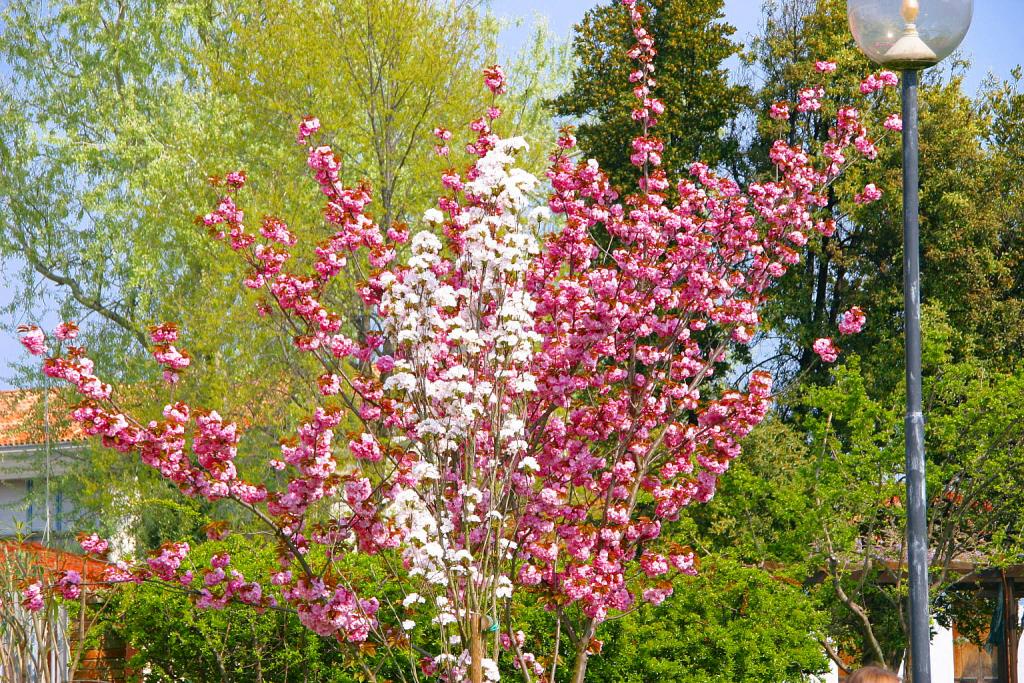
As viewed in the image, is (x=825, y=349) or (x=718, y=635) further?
(x=718, y=635)

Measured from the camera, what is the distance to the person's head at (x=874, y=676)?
173 inches

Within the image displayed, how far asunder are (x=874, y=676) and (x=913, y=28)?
3.10 m

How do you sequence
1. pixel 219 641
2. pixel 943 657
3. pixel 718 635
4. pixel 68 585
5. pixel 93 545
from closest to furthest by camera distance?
pixel 68 585 < pixel 93 545 < pixel 718 635 < pixel 219 641 < pixel 943 657

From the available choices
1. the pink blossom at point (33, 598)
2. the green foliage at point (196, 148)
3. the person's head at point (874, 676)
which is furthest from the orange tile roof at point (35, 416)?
the person's head at point (874, 676)

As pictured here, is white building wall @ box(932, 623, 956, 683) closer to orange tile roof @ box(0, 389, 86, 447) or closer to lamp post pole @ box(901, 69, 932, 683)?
orange tile roof @ box(0, 389, 86, 447)

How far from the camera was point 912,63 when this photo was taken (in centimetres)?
585

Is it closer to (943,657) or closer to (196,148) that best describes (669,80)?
(196,148)

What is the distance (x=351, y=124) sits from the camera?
58.6ft

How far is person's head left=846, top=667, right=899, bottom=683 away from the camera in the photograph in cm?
439

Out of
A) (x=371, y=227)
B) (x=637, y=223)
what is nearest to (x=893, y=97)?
(x=637, y=223)

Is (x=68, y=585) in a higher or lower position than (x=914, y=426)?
lower

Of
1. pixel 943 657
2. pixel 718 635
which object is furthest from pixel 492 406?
pixel 943 657

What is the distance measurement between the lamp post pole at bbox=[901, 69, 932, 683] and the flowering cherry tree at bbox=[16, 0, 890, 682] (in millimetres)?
2292

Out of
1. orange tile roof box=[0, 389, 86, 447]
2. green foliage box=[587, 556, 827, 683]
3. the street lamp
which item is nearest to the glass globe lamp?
the street lamp
